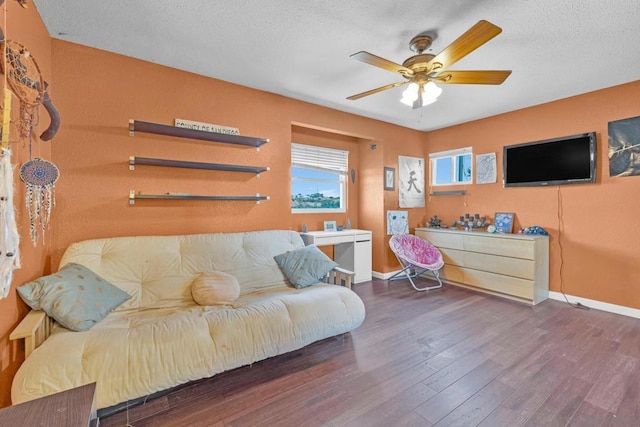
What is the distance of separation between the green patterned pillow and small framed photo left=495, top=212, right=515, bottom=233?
14.8ft

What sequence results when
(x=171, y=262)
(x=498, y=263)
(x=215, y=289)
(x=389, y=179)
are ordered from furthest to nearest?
(x=389, y=179), (x=498, y=263), (x=171, y=262), (x=215, y=289)

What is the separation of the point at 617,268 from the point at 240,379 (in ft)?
13.5

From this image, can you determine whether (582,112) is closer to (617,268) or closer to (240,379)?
(617,268)

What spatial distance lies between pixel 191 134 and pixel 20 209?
1430 millimetres

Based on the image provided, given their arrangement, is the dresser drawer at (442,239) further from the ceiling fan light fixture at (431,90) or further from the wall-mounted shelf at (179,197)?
the wall-mounted shelf at (179,197)

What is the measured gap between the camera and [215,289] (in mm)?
2262

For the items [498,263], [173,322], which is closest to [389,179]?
[498,263]

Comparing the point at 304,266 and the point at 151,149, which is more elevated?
the point at 151,149

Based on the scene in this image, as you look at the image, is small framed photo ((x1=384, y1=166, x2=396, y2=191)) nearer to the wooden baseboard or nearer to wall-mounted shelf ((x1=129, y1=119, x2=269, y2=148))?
wall-mounted shelf ((x1=129, y1=119, x2=269, y2=148))

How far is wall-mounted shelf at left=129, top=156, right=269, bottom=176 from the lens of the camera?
2518mm

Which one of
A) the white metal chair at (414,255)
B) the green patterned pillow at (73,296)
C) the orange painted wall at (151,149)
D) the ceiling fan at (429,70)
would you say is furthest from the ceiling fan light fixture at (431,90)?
the green patterned pillow at (73,296)

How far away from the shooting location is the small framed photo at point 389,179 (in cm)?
449

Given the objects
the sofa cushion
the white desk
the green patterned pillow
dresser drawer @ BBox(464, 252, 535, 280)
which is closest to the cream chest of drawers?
dresser drawer @ BBox(464, 252, 535, 280)

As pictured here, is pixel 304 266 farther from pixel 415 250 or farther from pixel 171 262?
pixel 415 250
